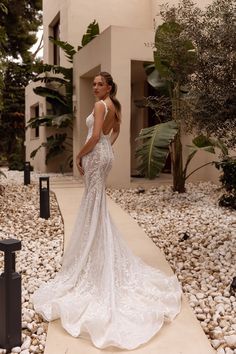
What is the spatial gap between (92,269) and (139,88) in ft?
31.7

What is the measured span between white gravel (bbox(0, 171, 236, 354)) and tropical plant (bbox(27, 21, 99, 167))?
11.7ft

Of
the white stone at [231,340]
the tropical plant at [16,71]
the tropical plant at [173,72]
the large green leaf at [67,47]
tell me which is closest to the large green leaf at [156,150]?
the tropical plant at [173,72]

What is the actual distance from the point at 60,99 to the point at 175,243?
836cm

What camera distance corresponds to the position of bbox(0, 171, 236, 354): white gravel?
326cm

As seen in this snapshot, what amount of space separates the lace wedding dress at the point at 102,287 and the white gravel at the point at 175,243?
0.72ft

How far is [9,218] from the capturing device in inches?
267

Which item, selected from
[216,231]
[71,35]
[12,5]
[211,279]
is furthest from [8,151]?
[211,279]

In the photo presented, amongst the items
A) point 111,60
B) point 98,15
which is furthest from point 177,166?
point 98,15

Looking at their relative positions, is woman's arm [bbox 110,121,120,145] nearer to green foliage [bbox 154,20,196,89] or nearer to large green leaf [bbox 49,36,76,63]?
green foliage [bbox 154,20,196,89]

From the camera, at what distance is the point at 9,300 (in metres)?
2.72

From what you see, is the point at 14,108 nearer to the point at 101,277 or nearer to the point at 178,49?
the point at 178,49

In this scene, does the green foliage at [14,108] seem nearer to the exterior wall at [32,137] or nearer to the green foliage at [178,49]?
the exterior wall at [32,137]

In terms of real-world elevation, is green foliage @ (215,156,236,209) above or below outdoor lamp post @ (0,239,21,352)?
above

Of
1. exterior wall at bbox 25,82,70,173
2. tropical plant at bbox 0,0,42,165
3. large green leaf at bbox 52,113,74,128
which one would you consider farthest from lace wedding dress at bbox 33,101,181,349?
tropical plant at bbox 0,0,42,165
